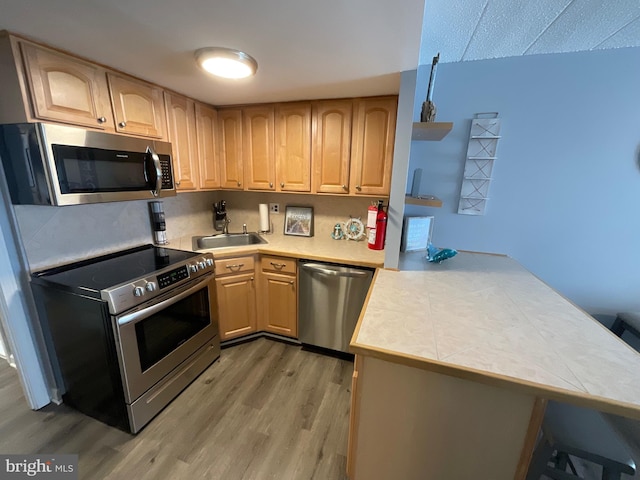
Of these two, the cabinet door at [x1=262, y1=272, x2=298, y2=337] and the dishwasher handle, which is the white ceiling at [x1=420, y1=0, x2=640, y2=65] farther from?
the cabinet door at [x1=262, y1=272, x2=298, y2=337]

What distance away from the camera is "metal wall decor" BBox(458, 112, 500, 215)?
77.6 inches

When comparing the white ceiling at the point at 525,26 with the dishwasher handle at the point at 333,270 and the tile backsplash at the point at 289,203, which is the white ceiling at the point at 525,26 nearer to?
the tile backsplash at the point at 289,203

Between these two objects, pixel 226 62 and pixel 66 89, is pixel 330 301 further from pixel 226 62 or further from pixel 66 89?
pixel 66 89

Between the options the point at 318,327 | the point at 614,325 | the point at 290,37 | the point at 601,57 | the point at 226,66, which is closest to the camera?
the point at 290,37

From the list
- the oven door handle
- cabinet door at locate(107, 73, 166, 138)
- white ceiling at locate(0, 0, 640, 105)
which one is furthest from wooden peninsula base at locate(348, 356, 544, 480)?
cabinet door at locate(107, 73, 166, 138)

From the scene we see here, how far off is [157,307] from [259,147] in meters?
1.60

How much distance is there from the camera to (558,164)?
6.27 feet

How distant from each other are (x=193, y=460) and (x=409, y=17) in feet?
7.77

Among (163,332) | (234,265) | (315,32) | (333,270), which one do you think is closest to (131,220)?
(234,265)

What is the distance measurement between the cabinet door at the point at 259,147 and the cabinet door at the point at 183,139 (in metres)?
0.44

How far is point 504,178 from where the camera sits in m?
2.02

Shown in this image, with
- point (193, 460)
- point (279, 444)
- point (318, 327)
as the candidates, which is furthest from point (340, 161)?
point (193, 460)

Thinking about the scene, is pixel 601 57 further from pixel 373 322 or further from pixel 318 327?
pixel 318 327

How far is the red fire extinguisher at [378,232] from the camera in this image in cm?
218
